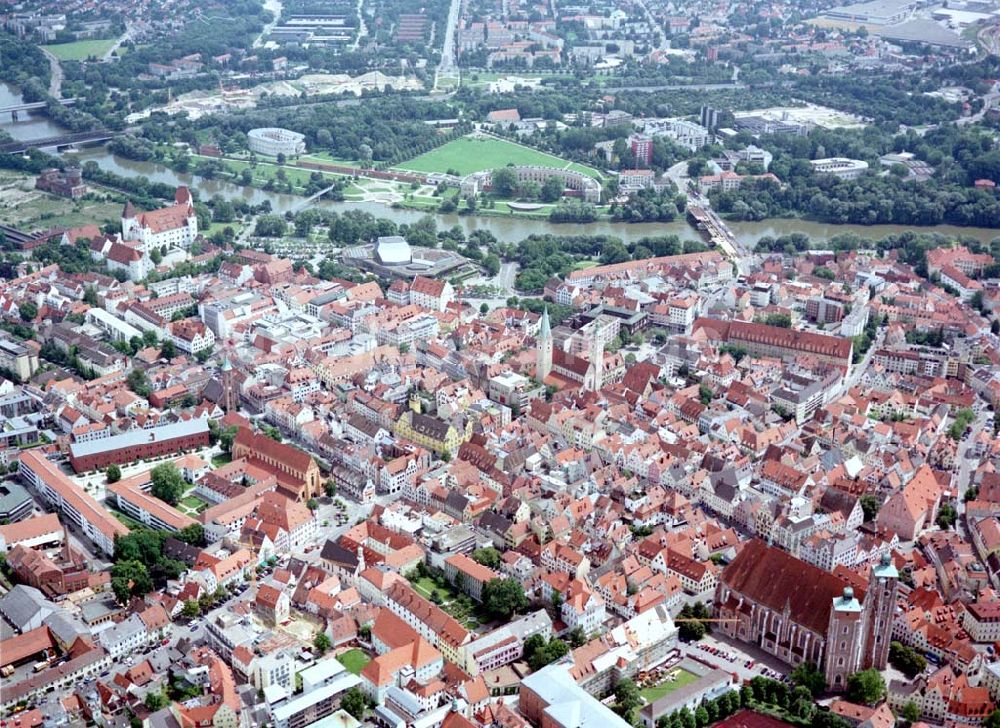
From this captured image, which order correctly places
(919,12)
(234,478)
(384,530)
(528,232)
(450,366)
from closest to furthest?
1. (384,530)
2. (234,478)
3. (450,366)
4. (528,232)
5. (919,12)

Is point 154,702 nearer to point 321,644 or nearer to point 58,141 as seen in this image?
point 321,644

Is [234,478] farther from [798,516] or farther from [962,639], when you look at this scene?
[962,639]

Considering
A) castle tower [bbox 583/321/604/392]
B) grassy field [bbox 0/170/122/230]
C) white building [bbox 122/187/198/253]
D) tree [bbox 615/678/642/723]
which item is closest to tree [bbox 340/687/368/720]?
tree [bbox 615/678/642/723]

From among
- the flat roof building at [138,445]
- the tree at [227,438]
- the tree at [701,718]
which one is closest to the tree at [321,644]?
the tree at [701,718]

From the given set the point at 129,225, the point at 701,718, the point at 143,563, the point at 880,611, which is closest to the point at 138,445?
the point at 143,563

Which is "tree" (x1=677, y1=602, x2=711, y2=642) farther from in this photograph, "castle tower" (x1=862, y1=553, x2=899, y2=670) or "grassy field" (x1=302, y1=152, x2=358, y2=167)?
"grassy field" (x1=302, y1=152, x2=358, y2=167)

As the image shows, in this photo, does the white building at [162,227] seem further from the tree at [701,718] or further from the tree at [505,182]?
the tree at [701,718]

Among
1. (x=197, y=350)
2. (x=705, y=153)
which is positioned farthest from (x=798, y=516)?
(x=705, y=153)
